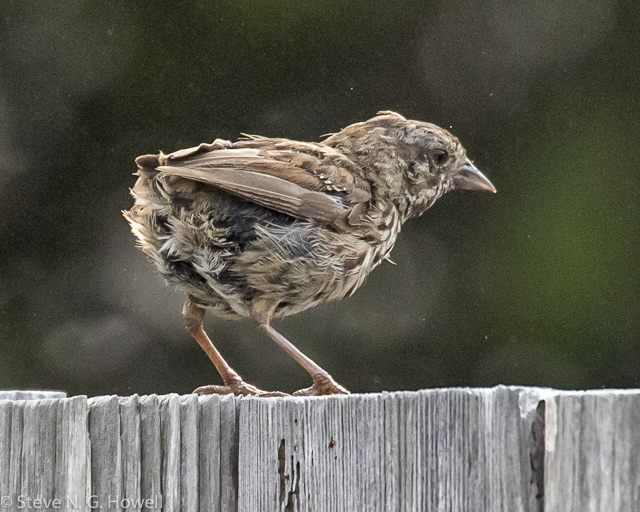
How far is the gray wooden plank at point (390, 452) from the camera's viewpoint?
175 centimetres

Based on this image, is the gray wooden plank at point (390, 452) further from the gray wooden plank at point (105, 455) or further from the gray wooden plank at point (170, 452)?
the gray wooden plank at point (105, 455)

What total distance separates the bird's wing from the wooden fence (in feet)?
4.28

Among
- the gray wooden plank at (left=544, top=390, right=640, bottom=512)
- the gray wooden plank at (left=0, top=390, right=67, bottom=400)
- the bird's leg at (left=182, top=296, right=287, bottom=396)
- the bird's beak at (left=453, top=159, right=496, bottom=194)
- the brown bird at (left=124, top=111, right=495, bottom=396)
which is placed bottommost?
the gray wooden plank at (left=544, top=390, right=640, bottom=512)

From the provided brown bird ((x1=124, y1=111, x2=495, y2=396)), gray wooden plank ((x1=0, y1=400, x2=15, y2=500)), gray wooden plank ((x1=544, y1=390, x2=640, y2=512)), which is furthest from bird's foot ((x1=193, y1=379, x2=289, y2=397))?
gray wooden plank ((x1=544, y1=390, x2=640, y2=512))

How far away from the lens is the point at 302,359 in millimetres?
3389

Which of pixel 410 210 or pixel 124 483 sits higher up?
pixel 410 210

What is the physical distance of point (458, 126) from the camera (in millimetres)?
5605

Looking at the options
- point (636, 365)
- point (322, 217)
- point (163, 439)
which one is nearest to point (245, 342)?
point (636, 365)

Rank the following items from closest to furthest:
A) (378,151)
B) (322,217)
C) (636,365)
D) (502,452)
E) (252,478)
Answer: (502,452)
(252,478)
(322,217)
(378,151)
(636,365)

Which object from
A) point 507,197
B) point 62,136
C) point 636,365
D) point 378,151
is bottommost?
point 636,365

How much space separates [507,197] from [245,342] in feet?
5.38

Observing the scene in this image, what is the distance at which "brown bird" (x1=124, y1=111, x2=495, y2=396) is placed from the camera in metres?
3.29

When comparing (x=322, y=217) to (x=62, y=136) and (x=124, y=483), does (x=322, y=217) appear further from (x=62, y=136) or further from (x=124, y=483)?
(x=62, y=136)

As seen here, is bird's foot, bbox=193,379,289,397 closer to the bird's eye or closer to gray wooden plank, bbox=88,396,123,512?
gray wooden plank, bbox=88,396,123,512
